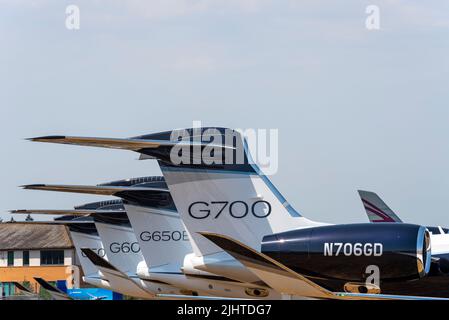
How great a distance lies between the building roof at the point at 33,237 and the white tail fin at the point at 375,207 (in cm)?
3587

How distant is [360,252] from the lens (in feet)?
41.0

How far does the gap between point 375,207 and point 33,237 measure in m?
40.2

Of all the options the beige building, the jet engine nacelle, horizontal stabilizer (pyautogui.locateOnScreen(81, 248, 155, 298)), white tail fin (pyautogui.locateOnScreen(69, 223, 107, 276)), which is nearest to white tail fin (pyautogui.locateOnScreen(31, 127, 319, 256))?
the jet engine nacelle

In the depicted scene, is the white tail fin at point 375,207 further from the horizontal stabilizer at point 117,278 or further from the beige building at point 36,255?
the beige building at point 36,255

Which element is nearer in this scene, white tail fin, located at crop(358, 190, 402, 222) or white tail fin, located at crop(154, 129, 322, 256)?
white tail fin, located at crop(154, 129, 322, 256)

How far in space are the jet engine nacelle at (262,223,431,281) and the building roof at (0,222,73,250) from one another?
46.4 m

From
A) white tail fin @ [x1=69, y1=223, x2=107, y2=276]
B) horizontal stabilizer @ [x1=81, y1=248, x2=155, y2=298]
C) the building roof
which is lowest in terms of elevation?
horizontal stabilizer @ [x1=81, y1=248, x2=155, y2=298]

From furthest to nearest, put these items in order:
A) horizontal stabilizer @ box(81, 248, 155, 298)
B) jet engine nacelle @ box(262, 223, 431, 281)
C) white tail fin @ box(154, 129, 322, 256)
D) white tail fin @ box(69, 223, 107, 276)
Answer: white tail fin @ box(69, 223, 107, 276), horizontal stabilizer @ box(81, 248, 155, 298), white tail fin @ box(154, 129, 322, 256), jet engine nacelle @ box(262, 223, 431, 281)

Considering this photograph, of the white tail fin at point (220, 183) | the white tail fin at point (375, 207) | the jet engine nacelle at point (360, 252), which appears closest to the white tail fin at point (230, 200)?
the white tail fin at point (220, 183)

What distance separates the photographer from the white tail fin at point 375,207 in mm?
24069

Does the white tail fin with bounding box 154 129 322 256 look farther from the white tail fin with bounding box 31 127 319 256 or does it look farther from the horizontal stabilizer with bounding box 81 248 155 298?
the horizontal stabilizer with bounding box 81 248 155 298

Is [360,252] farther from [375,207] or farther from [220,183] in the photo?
[375,207]

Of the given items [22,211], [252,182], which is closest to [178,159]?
[252,182]

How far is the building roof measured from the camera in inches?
2327
